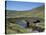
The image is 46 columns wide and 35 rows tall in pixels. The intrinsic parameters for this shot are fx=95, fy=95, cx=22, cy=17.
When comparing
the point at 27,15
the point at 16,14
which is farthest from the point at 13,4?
the point at 27,15

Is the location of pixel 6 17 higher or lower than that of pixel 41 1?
lower

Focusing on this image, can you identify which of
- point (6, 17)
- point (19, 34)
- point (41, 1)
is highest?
point (41, 1)

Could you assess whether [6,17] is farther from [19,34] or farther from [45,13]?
[45,13]

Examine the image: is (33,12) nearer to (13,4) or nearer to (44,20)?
(44,20)
